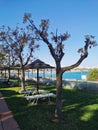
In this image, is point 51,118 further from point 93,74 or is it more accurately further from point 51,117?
point 93,74

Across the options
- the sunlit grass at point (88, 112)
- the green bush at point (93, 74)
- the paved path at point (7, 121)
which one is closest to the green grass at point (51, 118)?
the sunlit grass at point (88, 112)

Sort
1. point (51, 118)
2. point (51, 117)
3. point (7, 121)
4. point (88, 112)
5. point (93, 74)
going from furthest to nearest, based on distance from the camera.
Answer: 1. point (93, 74)
2. point (88, 112)
3. point (51, 117)
4. point (51, 118)
5. point (7, 121)

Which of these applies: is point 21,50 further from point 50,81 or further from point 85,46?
point 85,46

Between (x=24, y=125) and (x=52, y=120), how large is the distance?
45.0 inches

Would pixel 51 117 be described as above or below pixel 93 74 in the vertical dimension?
below

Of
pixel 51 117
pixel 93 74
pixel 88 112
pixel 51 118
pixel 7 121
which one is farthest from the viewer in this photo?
pixel 93 74

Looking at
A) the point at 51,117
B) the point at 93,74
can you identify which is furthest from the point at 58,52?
the point at 93,74

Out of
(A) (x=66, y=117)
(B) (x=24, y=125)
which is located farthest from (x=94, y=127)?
(B) (x=24, y=125)

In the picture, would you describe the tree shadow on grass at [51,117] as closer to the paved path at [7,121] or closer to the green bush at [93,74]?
the paved path at [7,121]

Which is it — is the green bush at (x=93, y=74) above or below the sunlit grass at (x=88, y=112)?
above

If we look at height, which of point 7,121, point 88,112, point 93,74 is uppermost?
point 93,74

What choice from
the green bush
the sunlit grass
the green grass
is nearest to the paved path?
the green grass

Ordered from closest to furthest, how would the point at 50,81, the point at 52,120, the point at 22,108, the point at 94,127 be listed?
the point at 94,127, the point at 52,120, the point at 22,108, the point at 50,81

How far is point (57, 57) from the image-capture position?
9.37 metres
